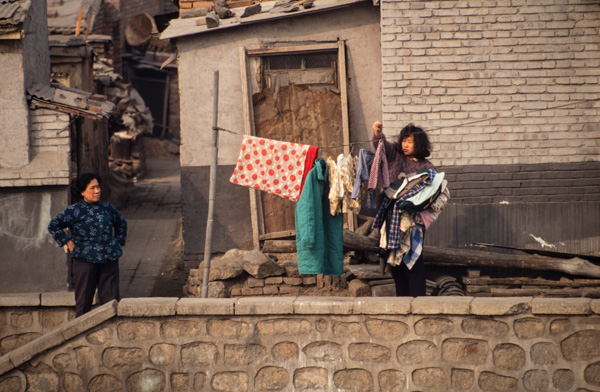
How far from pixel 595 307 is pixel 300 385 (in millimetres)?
2549

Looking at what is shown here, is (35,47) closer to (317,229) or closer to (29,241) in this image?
(29,241)

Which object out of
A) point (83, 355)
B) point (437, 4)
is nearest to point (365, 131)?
point (437, 4)

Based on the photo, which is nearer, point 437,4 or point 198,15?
point 437,4

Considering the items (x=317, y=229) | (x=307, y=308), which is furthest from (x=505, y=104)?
(x=307, y=308)

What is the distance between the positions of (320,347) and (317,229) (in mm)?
1359

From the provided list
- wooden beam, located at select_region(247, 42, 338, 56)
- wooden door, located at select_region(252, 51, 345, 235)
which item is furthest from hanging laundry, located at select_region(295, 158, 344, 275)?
wooden beam, located at select_region(247, 42, 338, 56)

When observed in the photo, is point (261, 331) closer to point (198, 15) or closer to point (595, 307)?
point (595, 307)

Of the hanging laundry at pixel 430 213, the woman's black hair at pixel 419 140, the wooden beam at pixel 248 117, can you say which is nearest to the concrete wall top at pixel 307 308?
the hanging laundry at pixel 430 213

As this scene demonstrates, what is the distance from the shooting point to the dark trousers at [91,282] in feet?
24.8

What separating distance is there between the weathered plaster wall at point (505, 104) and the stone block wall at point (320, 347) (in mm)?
3229

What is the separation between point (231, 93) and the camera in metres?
10.1

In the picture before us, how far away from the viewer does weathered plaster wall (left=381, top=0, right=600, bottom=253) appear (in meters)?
9.45

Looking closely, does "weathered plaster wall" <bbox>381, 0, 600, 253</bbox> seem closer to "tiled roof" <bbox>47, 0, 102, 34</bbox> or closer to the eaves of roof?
the eaves of roof

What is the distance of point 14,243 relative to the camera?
8922mm
